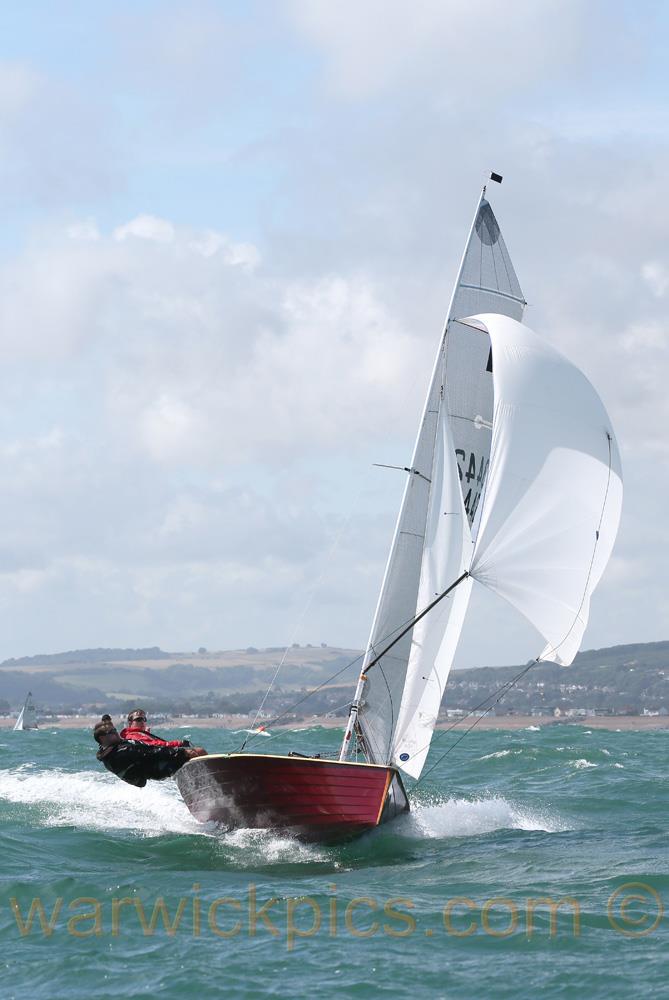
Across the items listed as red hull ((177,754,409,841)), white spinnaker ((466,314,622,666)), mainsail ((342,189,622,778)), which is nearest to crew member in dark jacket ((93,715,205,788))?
red hull ((177,754,409,841))

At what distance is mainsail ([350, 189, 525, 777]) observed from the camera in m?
16.2

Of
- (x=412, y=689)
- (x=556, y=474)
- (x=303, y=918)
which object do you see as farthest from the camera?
(x=412, y=689)

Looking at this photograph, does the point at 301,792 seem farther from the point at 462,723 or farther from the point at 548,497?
the point at 462,723

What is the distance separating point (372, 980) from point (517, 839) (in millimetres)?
6858

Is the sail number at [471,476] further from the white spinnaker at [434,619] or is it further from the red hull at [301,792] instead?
the red hull at [301,792]

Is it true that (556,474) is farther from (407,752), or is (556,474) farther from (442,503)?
(407,752)

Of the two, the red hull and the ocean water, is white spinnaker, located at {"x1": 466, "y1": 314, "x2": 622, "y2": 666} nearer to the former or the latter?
the red hull

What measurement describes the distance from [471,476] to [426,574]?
58.0 inches

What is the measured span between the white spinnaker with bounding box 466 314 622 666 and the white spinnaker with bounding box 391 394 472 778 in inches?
41.9

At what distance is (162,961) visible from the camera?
32.6 feet

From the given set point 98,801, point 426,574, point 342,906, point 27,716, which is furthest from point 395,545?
point 27,716

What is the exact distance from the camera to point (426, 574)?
16234mm

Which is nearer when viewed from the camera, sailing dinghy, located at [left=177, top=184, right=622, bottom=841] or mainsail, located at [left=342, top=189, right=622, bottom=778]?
sailing dinghy, located at [left=177, top=184, right=622, bottom=841]

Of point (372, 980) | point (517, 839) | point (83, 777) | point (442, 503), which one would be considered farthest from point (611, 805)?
point (372, 980)
